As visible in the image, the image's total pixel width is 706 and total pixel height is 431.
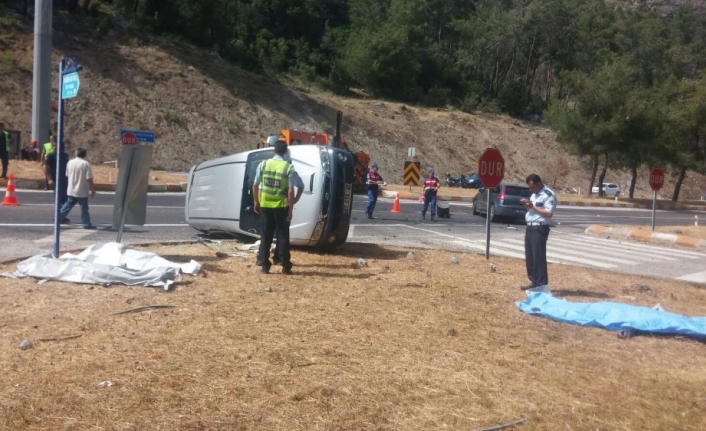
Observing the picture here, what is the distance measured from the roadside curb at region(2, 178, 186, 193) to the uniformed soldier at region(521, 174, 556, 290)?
14821mm

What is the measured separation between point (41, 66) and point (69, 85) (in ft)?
67.1

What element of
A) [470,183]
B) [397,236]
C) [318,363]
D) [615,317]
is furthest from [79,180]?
[470,183]

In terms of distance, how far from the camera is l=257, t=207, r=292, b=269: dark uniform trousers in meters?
9.40

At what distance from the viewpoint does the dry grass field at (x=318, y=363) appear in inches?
196

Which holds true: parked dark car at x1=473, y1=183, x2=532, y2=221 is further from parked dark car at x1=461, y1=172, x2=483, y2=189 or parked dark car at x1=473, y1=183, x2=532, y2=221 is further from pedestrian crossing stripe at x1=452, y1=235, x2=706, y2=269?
parked dark car at x1=461, y1=172, x2=483, y2=189

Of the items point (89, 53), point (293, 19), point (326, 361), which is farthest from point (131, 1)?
point (326, 361)

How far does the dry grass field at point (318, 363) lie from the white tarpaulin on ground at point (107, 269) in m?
0.19

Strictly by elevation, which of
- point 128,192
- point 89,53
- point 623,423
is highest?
point 89,53

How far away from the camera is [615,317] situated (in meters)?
7.86

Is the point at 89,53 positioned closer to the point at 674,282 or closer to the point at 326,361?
the point at 674,282

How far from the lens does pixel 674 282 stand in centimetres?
1186

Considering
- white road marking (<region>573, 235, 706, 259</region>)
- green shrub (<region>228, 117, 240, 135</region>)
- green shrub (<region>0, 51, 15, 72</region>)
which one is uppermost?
green shrub (<region>0, 51, 15, 72</region>)

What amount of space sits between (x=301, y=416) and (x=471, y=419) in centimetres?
113

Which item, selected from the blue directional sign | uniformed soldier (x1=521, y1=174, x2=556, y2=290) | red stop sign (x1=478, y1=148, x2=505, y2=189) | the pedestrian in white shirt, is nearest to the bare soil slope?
the pedestrian in white shirt
